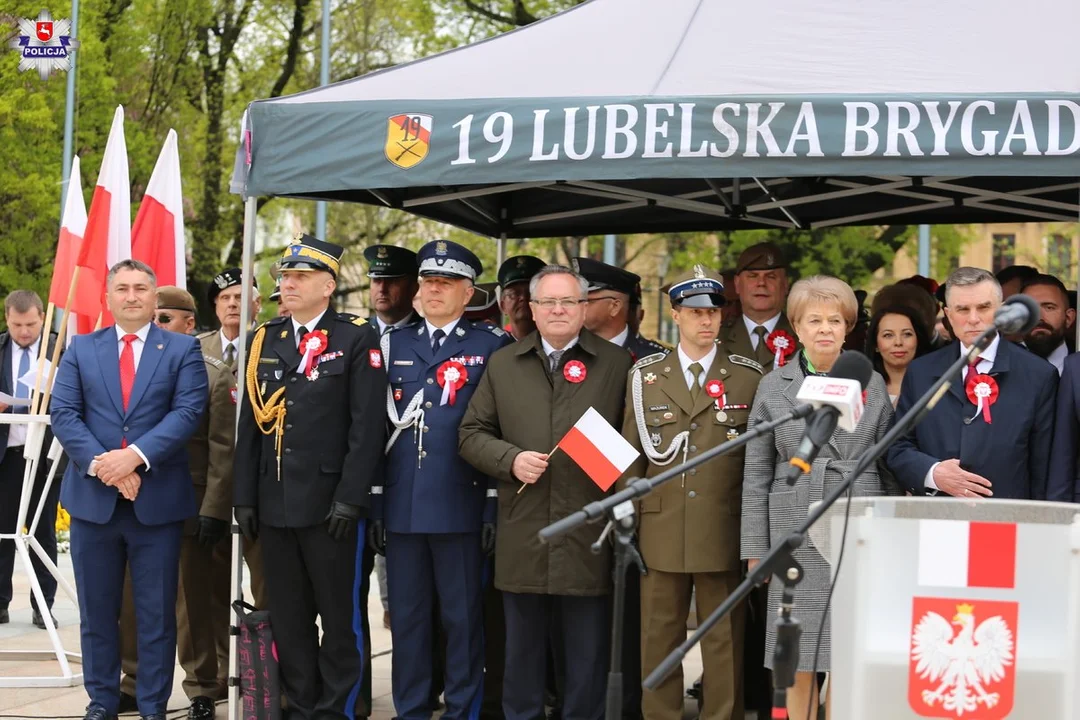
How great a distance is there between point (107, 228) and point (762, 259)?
338cm

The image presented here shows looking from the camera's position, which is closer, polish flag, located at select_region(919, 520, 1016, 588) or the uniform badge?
polish flag, located at select_region(919, 520, 1016, 588)

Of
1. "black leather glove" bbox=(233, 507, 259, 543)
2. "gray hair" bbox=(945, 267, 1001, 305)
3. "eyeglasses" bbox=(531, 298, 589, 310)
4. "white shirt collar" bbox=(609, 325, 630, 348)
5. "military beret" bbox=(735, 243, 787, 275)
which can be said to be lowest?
"black leather glove" bbox=(233, 507, 259, 543)

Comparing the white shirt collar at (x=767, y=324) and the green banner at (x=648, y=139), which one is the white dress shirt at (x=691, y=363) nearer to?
the green banner at (x=648, y=139)

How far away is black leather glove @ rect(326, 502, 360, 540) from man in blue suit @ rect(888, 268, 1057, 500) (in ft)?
7.24

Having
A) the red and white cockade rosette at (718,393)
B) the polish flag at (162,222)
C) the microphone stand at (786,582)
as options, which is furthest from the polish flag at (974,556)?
the polish flag at (162,222)

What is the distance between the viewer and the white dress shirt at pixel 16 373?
8938mm

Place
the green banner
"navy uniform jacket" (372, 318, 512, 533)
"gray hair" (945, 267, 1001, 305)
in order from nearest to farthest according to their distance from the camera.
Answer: the green banner → "gray hair" (945, 267, 1001, 305) → "navy uniform jacket" (372, 318, 512, 533)

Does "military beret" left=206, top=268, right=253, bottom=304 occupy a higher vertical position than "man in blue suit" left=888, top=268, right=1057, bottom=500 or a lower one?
higher

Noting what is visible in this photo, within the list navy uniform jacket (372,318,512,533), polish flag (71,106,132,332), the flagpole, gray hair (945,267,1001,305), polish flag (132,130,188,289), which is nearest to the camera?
gray hair (945,267,1001,305)

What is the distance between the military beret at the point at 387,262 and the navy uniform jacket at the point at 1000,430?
273cm

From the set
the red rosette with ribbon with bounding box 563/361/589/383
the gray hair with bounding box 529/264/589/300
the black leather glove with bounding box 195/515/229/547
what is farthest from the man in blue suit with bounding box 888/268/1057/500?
the black leather glove with bounding box 195/515/229/547

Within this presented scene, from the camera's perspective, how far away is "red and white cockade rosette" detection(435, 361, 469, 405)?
20.1 ft

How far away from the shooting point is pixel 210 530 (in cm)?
641

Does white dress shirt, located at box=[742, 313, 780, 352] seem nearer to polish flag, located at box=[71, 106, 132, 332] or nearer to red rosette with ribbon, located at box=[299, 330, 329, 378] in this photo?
red rosette with ribbon, located at box=[299, 330, 329, 378]
